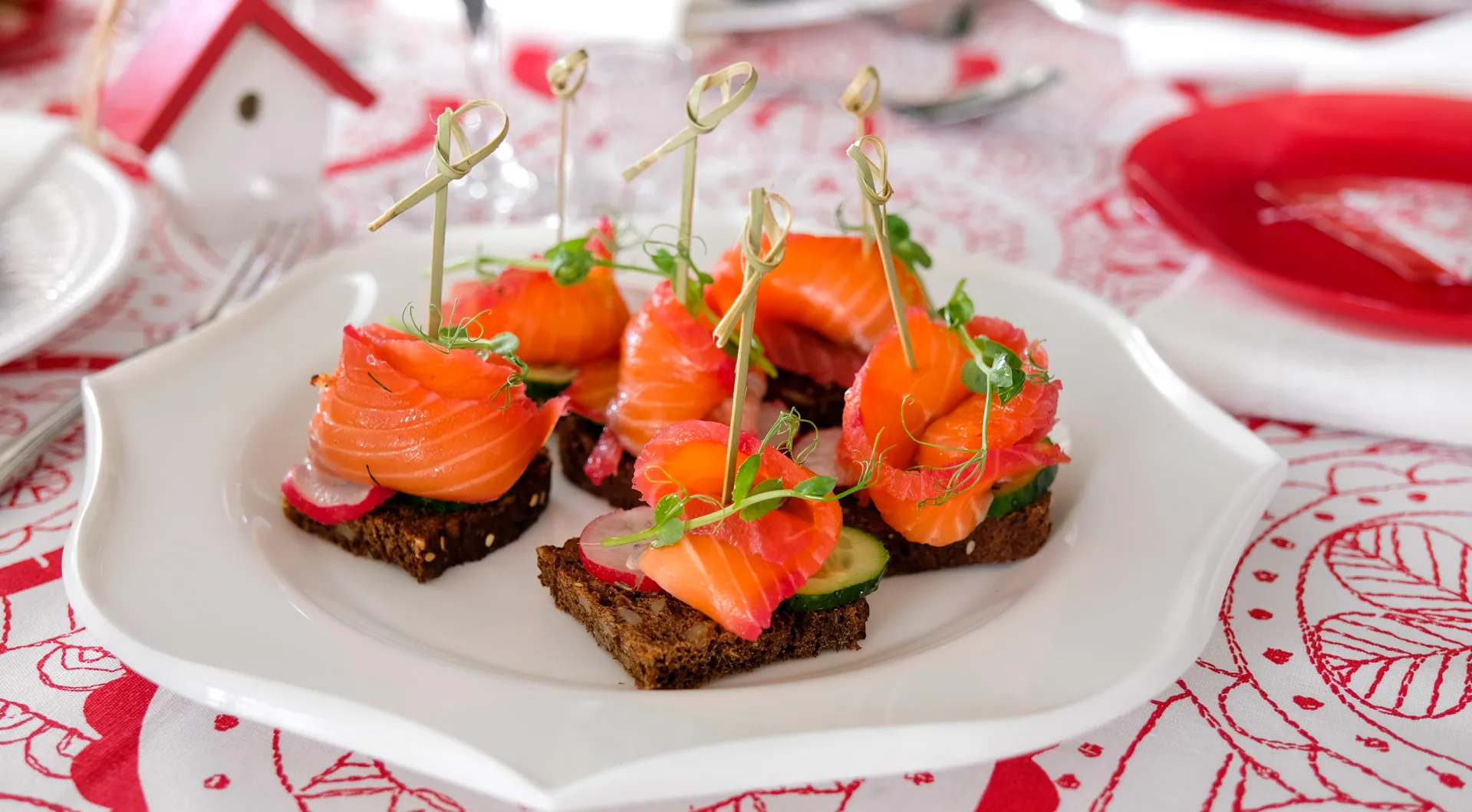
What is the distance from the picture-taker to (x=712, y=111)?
4.70 feet

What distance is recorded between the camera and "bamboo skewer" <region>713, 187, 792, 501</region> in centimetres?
118

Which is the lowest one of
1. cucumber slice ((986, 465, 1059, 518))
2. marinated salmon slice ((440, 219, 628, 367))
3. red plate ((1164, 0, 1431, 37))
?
red plate ((1164, 0, 1431, 37))

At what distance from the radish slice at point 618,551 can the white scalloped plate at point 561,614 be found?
3.9 inches

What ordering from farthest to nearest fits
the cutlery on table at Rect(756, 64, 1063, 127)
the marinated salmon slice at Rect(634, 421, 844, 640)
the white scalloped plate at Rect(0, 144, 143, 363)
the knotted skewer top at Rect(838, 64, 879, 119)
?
1. the cutlery on table at Rect(756, 64, 1063, 127)
2. the white scalloped plate at Rect(0, 144, 143, 363)
3. the knotted skewer top at Rect(838, 64, 879, 119)
4. the marinated salmon slice at Rect(634, 421, 844, 640)

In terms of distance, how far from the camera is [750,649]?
133 centimetres

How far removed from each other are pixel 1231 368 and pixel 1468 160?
85 centimetres

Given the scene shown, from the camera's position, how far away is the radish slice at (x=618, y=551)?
1.37 m

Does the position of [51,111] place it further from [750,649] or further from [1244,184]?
[1244,184]

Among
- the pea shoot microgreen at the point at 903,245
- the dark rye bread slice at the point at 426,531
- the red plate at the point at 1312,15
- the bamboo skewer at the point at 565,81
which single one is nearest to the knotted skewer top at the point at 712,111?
the bamboo skewer at the point at 565,81

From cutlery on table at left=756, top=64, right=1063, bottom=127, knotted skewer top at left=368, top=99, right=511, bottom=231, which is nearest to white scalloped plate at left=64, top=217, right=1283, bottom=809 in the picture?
knotted skewer top at left=368, top=99, right=511, bottom=231

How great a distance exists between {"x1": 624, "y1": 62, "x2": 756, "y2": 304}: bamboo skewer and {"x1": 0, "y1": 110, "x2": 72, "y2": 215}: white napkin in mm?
1273

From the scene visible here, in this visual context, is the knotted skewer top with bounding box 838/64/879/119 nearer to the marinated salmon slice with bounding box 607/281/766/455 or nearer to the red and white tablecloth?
the marinated salmon slice with bounding box 607/281/766/455

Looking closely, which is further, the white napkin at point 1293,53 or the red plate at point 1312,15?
the red plate at point 1312,15

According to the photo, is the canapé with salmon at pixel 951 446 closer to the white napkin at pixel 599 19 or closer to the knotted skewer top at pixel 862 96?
the knotted skewer top at pixel 862 96
